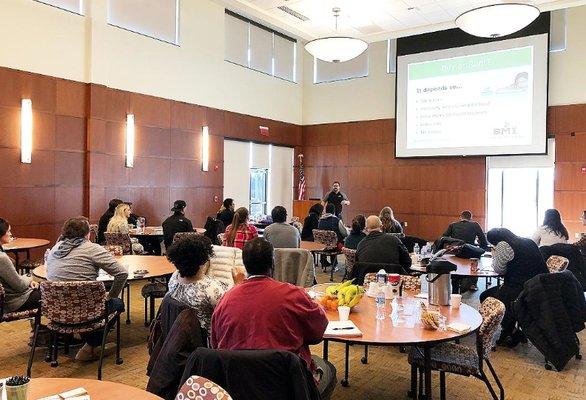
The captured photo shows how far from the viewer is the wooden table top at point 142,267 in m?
4.34

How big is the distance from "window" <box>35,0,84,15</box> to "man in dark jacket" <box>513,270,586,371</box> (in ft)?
27.3

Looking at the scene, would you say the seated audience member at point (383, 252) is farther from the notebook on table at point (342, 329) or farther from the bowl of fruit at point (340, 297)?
the notebook on table at point (342, 329)

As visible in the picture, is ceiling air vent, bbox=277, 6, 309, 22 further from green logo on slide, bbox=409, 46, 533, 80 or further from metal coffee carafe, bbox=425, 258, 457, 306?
metal coffee carafe, bbox=425, 258, 457, 306

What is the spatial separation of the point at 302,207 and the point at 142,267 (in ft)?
27.3

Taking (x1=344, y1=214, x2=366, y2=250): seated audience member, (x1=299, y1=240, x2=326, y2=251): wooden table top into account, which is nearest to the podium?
(x1=299, y1=240, x2=326, y2=251): wooden table top

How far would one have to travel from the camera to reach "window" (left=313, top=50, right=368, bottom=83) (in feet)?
41.8

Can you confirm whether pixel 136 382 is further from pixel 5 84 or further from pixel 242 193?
pixel 242 193

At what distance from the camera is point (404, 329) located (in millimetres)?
2891

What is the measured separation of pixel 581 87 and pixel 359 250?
775cm

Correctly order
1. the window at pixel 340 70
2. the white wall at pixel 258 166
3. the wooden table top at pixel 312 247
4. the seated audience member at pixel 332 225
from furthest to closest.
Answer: the window at pixel 340 70, the white wall at pixel 258 166, the seated audience member at pixel 332 225, the wooden table top at pixel 312 247

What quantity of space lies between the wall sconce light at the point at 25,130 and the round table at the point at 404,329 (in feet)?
22.1

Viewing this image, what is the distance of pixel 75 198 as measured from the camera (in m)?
8.65

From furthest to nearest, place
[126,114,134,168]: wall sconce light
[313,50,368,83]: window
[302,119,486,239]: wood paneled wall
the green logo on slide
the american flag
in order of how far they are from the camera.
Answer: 1. the american flag
2. [313,50,368,83]: window
3. [302,119,486,239]: wood paneled wall
4. the green logo on slide
5. [126,114,134,168]: wall sconce light

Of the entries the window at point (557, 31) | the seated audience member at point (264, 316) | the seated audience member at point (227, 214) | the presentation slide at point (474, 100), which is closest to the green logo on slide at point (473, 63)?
the presentation slide at point (474, 100)
